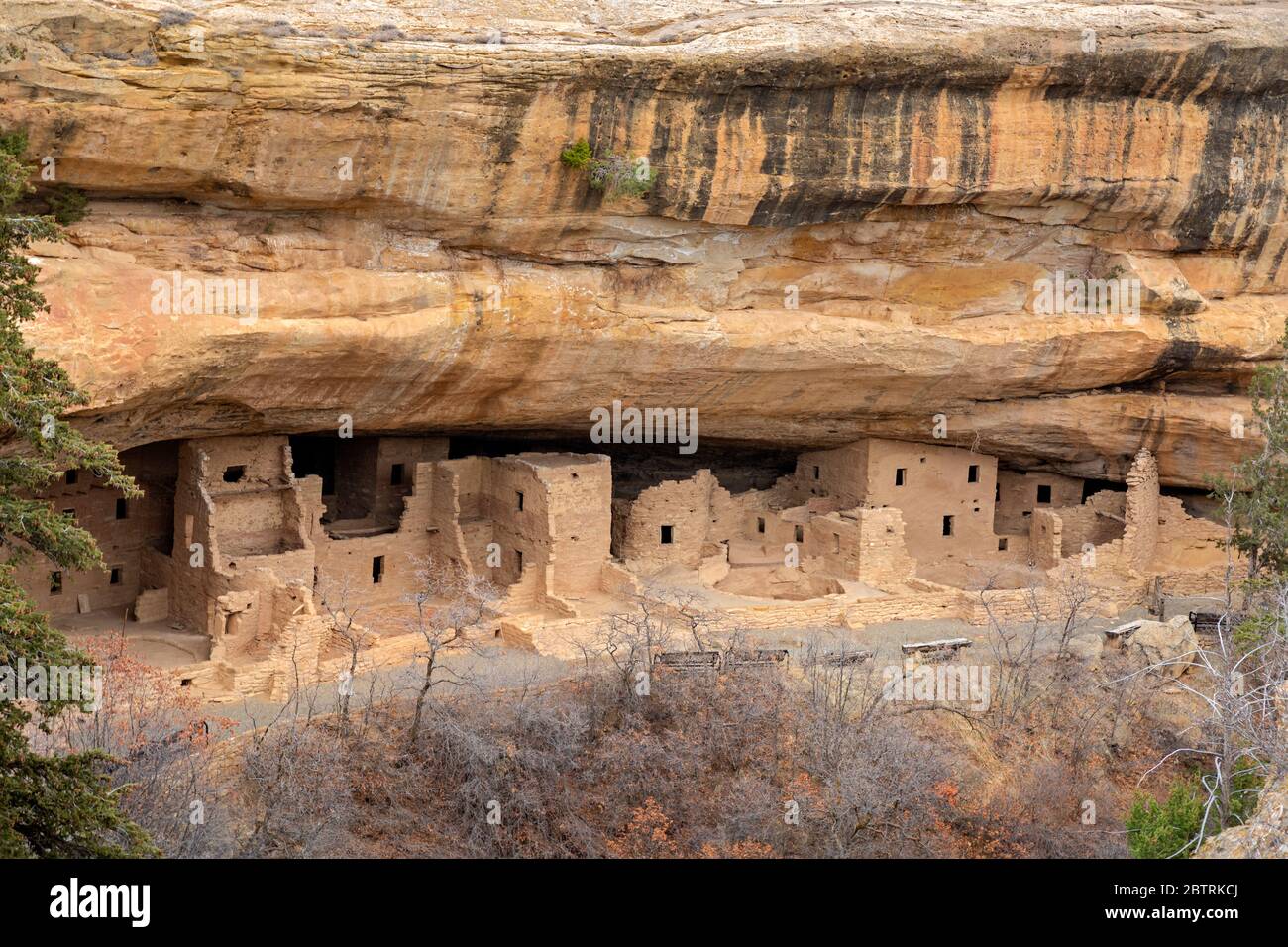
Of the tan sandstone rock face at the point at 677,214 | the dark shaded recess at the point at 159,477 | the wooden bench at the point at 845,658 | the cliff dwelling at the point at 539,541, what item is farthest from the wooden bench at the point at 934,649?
the dark shaded recess at the point at 159,477

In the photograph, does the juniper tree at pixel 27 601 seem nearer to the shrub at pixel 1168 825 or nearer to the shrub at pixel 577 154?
the shrub at pixel 577 154

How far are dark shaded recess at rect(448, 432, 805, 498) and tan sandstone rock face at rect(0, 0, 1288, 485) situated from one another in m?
1.82

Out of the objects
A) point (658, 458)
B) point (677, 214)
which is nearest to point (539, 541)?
point (658, 458)

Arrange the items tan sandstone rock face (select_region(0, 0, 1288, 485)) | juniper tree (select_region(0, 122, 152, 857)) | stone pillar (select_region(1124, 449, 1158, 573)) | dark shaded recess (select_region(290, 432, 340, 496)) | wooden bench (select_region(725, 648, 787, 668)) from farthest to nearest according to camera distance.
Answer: dark shaded recess (select_region(290, 432, 340, 496))
stone pillar (select_region(1124, 449, 1158, 573))
wooden bench (select_region(725, 648, 787, 668))
tan sandstone rock face (select_region(0, 0, 1288, 485))
juniper tree (select_region(0, 122, 152, 857))

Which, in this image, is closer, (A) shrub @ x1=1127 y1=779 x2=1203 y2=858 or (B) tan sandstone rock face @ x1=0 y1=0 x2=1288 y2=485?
(A) shrub @ x1=1127 y1=779 x2=1203 y2=858

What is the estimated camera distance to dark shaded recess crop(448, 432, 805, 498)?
3014 cm

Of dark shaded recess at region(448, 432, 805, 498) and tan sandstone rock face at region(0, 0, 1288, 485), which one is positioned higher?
tan sandstone rock face at region(0, 0, 1288, 485)

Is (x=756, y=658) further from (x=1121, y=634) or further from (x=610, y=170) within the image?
(x=610, y=170)

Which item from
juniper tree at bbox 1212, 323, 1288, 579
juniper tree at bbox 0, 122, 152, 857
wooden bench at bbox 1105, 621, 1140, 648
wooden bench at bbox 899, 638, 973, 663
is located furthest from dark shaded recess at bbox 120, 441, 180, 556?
juniper tree at bbox 1212, 323, 1288, 579

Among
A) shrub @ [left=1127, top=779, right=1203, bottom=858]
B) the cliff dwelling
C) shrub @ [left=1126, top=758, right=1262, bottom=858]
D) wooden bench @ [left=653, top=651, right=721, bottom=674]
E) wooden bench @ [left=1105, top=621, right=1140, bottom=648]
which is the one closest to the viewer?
shrub @ [left=1126, top=758, right=1262, bottom=858]

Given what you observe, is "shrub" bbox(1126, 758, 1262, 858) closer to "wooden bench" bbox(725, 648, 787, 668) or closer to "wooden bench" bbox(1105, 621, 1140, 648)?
"wooden bench" bbox(725, 648, 787, 668)

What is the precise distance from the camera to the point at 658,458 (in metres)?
31.1

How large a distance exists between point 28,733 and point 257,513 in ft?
21.4
